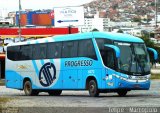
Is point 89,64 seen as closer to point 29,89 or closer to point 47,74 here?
point 47,74

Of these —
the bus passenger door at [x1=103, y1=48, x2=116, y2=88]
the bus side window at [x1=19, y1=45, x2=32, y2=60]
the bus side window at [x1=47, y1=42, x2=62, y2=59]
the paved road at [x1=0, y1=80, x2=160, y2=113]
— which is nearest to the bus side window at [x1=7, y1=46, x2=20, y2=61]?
the bus side window at [x1=19, y1=45, x2=32, y2=60]

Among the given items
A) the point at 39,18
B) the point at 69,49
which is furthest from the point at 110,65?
the point at 39,18

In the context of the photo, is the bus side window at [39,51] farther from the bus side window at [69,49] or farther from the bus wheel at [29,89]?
the bus side window at [69,49]

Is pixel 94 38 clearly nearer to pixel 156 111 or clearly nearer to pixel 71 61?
pixel 71 61

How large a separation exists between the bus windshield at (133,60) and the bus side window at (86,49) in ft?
4.11

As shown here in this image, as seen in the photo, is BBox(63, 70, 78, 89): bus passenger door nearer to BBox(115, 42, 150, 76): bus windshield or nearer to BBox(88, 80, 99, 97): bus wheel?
BBox(88, 80, 99, 97): bus wheel

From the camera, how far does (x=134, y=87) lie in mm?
24938

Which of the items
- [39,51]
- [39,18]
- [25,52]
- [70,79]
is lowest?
[70,79]

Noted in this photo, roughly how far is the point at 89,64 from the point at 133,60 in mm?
2148

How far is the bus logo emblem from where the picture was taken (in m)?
28.6

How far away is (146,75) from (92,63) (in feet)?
8.65

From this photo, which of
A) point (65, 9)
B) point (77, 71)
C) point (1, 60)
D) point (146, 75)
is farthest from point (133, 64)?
point (65, 9)

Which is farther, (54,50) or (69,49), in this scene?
(54,50)

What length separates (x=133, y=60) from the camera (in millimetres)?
25062
